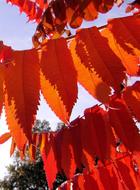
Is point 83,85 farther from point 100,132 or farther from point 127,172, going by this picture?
point 127,172

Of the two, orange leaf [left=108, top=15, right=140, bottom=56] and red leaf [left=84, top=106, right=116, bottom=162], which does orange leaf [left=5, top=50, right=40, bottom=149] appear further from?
red leaf [left=84, top=106, right=116, bottom=162]

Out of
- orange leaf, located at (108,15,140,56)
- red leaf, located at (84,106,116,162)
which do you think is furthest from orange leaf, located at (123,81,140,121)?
orange leaf, located at (108,15,140,56)

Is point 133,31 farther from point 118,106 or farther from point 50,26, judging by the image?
point 50,26

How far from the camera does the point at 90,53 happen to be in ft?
3.90

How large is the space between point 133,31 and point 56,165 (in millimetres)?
704

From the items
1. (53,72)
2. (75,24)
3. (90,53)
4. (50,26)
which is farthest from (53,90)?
(50,26)

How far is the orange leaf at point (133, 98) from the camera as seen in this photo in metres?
1.40

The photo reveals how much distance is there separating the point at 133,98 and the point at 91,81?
33 cm

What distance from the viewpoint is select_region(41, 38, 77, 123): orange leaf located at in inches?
43.6

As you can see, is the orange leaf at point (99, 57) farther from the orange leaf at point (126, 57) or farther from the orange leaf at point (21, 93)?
the orange leaf at point (21, 93)

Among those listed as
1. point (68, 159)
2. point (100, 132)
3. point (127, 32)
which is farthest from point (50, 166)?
point (127, 32)

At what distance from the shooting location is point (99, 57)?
1.16 metres

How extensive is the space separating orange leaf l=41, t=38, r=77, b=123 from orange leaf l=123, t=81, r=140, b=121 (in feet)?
1.12

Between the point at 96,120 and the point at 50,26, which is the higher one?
the point at 50,26
